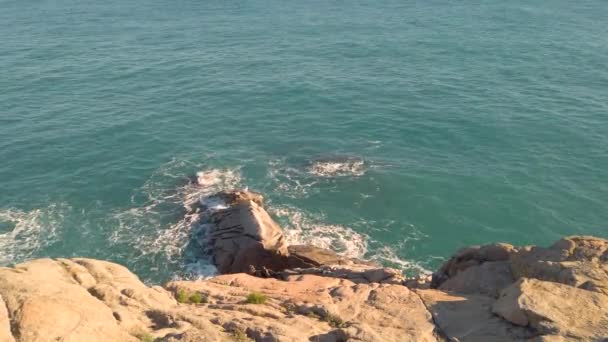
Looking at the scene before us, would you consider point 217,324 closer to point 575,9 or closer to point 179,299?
point 179,299

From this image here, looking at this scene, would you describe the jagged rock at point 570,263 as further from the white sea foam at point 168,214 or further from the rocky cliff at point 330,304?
the white sea foam at point 168,214

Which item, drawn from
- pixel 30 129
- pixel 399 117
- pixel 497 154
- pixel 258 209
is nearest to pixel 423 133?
pixel 399 117

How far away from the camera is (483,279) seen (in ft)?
92.2

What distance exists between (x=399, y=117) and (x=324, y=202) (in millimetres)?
21400

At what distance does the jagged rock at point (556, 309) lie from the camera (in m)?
19.6

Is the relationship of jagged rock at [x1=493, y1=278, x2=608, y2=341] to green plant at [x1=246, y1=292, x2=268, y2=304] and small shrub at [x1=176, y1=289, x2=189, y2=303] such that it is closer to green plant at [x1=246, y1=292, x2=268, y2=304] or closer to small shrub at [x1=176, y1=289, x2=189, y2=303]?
green plant at [x1=246, y1=292, x2=268, y2=304]

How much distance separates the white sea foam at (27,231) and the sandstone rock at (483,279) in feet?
122

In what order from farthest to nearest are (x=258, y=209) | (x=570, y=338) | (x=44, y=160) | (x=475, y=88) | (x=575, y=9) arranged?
(x=575, y=9), (x=475, y=88), (x=44, y=160), (x=258, y=209), (x=570, y=338)

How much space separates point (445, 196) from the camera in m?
52.8

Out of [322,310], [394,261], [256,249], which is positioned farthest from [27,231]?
[322,310]

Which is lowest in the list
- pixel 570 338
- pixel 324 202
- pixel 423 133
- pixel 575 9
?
pixel 324 202

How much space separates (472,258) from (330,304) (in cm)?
1067

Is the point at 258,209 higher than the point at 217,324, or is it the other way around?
the point at 217,324

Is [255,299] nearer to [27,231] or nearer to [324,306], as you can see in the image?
[324,306]
